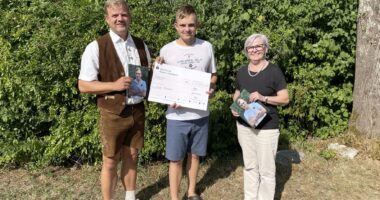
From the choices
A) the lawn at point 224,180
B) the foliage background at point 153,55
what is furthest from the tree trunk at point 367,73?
the lawn at point 224,180

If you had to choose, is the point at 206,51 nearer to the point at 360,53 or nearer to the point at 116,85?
the point at 116,85

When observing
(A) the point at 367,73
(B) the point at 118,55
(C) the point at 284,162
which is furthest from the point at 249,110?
(A) the point at 367,73

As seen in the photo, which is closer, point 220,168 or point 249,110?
point 249,110

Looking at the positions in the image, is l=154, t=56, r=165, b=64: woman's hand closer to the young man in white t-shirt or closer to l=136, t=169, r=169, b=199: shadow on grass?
the young man in white t-shirt

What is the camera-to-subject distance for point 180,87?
3.97 metres

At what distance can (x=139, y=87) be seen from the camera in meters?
3.76

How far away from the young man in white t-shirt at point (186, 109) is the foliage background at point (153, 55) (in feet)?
2.87

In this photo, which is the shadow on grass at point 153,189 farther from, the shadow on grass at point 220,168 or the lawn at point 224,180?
the shadow on grass at point 220,168

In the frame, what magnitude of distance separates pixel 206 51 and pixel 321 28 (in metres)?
2.24

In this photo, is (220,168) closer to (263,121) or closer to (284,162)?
(284,162)

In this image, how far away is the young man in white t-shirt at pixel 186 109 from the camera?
3816 mm

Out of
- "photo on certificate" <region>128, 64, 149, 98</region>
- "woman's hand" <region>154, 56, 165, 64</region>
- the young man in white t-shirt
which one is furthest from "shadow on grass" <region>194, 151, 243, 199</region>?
"woman's hand" <region>154, 56, 165, 64</region>

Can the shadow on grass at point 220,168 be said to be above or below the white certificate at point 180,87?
below

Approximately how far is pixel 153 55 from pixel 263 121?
1673mm
